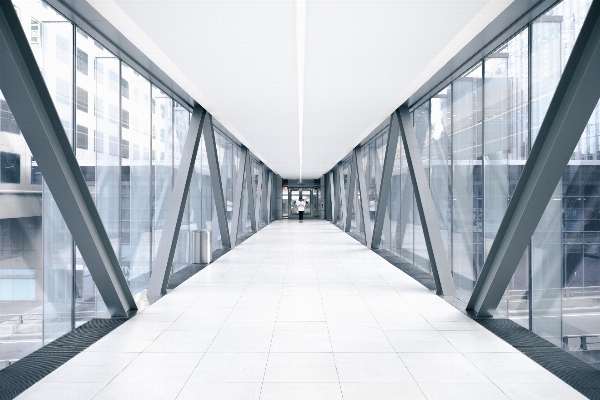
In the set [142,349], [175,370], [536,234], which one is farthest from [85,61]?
[536,234]

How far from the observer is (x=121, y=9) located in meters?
4.51

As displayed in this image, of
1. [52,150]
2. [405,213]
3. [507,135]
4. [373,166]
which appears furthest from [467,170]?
[373,166]

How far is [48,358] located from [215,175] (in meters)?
8.49

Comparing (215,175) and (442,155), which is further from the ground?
(442,155)

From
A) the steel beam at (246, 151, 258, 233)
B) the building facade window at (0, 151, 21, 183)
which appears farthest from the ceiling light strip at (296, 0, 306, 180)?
the steel beam at (246, 151, 258, 233)

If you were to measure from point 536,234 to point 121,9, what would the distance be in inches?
246

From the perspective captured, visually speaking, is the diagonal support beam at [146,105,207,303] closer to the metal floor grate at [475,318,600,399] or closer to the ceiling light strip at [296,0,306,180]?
the ceiling light strip at [296,0,306,180]

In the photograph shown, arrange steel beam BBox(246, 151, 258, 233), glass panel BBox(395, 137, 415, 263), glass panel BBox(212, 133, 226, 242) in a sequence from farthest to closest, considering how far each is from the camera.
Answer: steel beam BBox(246, 151, 258, 233) → glass panel BBox(212, 133, 226, 242) → glass panel BBox(395, 137, 415, 263)

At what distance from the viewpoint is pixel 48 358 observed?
4.34 m

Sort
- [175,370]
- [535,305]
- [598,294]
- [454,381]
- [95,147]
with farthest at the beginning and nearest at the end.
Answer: [95,147] < [535,305] < [598,294] < [175,370] < [454,381]

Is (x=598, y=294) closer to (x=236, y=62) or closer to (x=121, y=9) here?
(x=236, y=62)

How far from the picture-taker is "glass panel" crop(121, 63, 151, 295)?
8.16 m

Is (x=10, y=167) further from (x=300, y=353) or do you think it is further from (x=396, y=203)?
(x=396, y=203)

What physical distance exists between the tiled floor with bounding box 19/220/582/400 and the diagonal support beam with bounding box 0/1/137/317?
0.79 m
